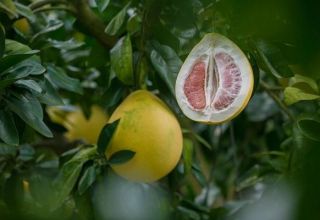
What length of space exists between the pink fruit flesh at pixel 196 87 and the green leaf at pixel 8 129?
0.70 ft

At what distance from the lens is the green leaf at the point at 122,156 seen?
74 centimetres

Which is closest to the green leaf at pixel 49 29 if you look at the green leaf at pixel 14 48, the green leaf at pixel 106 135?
the green leaf at pixel 14 48

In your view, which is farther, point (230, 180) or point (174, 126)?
point (230, 180)

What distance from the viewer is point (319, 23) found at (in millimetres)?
221

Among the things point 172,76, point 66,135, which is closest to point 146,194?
point 172,76

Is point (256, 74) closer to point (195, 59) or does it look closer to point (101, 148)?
point (195, 59)

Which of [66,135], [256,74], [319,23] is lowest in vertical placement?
[66,135]

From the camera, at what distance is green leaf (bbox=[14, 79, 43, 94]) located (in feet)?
2.24

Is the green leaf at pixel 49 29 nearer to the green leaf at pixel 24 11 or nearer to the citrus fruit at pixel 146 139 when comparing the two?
the green leaf at pixel 24 11

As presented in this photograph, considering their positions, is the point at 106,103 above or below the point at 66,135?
above

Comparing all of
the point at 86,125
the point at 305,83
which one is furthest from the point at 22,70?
the point at 86,125

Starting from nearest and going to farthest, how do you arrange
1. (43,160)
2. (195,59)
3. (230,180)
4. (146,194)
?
(195,59)
(146,194)
(43,160)
(230,180)

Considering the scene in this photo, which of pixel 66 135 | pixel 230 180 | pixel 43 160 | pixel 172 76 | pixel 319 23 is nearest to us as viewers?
pixel 319 23

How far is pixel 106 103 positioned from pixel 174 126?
18 cm
